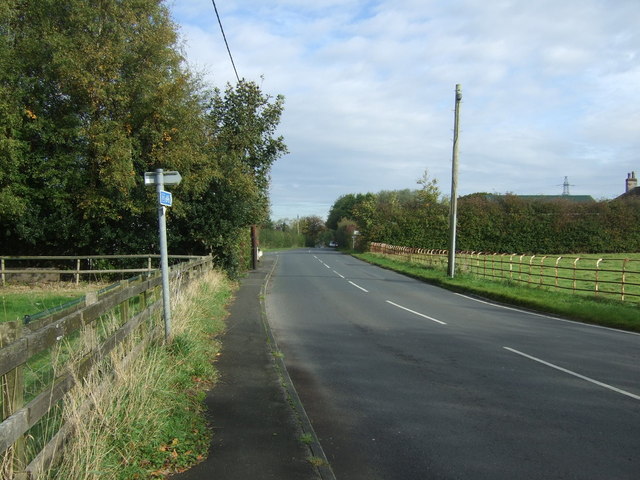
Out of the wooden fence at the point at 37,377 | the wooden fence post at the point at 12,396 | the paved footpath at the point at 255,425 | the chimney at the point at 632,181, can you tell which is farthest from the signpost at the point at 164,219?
the chimney at the point at 632,181

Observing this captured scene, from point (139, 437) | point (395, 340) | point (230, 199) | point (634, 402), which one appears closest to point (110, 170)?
point (230, 199)

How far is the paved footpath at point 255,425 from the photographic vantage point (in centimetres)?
420

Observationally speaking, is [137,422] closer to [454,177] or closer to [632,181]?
[454,177]

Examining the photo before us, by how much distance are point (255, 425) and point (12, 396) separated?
2512 mm

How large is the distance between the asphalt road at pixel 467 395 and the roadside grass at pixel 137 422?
127 cm

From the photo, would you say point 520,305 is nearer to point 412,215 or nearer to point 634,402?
point 634,402

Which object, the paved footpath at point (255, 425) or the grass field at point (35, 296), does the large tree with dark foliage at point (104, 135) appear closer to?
the grass field at point (35, 296)

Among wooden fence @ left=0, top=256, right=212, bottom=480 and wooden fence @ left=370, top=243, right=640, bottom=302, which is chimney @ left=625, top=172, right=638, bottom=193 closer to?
wooden fence @ left=370, top=243, right=640, bottom=302

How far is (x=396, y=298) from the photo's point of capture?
59.1 ft

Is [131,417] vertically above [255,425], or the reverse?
[131,417]

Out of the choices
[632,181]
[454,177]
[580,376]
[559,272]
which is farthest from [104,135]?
[632,181]

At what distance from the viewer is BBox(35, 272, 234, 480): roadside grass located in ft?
12.4

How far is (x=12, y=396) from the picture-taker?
10.5ft

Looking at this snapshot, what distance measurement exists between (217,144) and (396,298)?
1007cm
